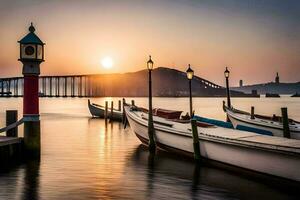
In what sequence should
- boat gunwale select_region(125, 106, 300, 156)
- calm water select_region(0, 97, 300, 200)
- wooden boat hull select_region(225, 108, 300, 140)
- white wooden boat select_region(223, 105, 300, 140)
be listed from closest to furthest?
boat gunwale select_region(125, 106, 300, 156) → calm water select_region(0, 97, 300, 200) → wooden boat hull select_region(225, 108, 300, 140) → white wooden boat select_region(223, 105, 300, 140)

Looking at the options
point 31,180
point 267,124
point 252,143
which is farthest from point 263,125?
point 31,180

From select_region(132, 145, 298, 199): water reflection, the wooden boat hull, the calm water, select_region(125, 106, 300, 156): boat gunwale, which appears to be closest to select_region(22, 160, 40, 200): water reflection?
the calm water

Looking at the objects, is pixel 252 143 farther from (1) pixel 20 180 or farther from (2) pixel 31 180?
(1) pixel 20 180

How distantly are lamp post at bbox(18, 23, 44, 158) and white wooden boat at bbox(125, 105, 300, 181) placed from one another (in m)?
5.95

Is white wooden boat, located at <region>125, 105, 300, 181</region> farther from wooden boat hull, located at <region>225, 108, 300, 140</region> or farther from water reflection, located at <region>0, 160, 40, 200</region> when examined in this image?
water reflection, located at <region>0, 160, 40, 200</region>

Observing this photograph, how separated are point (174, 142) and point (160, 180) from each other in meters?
4.04

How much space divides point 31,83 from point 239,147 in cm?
763

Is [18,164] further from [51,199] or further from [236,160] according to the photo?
[236,160]

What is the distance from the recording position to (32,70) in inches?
531

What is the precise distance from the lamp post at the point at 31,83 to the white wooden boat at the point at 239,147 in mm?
5952

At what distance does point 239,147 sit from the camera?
12391 mm

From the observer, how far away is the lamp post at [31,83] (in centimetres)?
1340

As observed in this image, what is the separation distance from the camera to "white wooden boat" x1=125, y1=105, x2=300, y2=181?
10703mm

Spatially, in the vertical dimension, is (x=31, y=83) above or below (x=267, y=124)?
above
